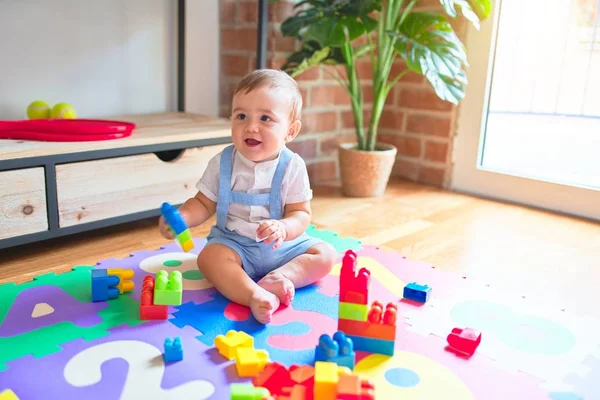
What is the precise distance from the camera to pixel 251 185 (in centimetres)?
122

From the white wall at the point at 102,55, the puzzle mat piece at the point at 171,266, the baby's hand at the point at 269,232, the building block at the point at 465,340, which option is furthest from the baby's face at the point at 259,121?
the white wall at the point at 102,55

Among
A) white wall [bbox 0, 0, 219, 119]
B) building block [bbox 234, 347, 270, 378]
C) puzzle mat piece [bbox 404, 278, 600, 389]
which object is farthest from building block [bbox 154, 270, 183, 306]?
white wall [bbox 0, 0, 219, 119]

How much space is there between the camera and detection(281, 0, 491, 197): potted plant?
5.36 feet

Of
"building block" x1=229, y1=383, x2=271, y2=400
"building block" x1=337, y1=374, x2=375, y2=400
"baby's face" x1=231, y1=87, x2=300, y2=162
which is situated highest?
"baby's face" x1=231, y1=87, x2=300, y2=162

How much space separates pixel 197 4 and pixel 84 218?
0.89 metres

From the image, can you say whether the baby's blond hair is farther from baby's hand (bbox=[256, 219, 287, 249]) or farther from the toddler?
baby's hand (bbox=[256, 219, 287, 249])

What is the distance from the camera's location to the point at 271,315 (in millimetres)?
1060

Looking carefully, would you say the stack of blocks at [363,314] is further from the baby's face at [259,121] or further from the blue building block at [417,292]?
the baby's face at [259,121]

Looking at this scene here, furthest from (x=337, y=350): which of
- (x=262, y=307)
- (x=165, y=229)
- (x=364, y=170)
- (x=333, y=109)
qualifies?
(x=333, y=109)

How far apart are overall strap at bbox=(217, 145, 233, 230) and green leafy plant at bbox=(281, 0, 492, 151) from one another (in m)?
0.61

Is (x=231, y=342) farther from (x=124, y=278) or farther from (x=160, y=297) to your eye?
(x=124, y=278)

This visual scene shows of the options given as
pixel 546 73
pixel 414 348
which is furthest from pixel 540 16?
pixel 414 348

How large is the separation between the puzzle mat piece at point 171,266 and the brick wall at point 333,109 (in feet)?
2.58

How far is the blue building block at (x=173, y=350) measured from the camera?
2.94ft
